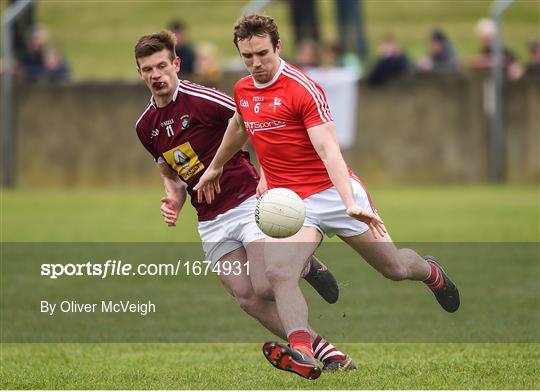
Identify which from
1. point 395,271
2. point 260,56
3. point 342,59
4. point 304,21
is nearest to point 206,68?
point 304,21

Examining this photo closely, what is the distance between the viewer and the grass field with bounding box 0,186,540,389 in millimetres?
7723

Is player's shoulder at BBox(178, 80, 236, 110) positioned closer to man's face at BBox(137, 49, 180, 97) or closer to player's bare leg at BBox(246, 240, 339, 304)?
man's face at BBox(137, 49, 180, 97)

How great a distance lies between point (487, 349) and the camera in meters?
8.91

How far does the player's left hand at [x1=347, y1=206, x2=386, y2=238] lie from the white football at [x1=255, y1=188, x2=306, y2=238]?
407 mm

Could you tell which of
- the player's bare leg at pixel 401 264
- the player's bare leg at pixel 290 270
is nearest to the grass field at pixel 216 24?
the player's bare leg at pixel 401 264

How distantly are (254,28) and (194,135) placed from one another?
107cm

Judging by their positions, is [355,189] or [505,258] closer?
[355,189]

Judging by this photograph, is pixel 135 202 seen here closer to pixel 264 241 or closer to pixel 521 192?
pixel 521 192

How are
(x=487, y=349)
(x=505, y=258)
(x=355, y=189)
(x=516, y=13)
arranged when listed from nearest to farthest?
1. (x=355, y=189)
2. (x=487, y=349)
3. (x=505, y=258)
4. (x=516, y=13)

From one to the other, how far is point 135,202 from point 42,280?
303 inches

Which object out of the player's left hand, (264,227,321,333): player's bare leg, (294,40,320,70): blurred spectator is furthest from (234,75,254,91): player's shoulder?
(294,40,320,70): blurred spectator

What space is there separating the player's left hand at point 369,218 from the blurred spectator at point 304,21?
1458 cm

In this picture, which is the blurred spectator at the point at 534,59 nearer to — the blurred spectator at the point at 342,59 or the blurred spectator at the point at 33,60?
the blurred spectator at the point at 342,59

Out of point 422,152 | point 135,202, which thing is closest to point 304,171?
point 135,202
